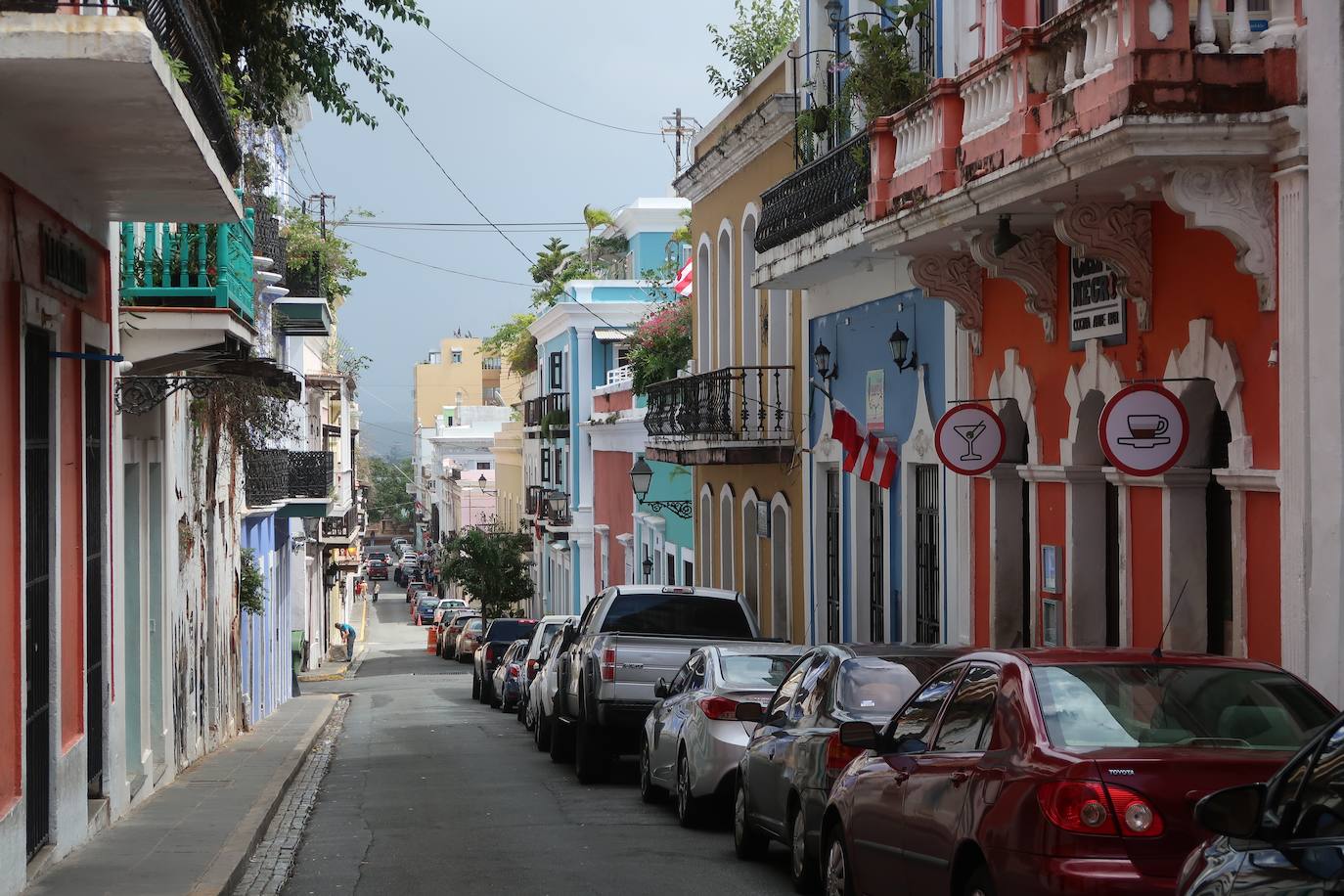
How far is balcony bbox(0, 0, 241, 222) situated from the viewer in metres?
8.53

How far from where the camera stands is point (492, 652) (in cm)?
3606

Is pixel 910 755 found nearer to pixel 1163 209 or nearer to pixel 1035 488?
pixel 1163 209

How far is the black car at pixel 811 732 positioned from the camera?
1034 centimetres

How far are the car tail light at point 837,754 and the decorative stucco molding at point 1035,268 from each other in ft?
17.0

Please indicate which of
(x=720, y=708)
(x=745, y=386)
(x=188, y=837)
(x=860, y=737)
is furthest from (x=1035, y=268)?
(x=745, y=386)

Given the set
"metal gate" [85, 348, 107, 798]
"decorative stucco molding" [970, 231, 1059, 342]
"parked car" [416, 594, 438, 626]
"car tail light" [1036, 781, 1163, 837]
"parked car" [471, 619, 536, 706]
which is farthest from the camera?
"parked car" [416, 594, 438, 626]

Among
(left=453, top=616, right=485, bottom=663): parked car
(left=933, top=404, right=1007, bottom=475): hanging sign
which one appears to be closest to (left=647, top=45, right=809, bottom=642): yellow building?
(left=933, top=404, right=1007, bottom=475): hanging sign

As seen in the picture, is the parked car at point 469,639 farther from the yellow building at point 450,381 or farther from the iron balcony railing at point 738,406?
the yellow building at point 450,381

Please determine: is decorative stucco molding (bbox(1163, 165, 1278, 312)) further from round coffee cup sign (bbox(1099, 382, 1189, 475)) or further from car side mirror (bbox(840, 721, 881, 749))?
car side mirror (bbox(840, 721, 881, 749))

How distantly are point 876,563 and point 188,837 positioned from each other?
939 cm

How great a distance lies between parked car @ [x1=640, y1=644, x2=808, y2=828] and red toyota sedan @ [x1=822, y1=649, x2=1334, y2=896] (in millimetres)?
4333

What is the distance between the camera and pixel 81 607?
12445mm

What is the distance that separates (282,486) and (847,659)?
879 inches

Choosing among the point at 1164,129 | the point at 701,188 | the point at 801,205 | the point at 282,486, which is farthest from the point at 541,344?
the point at 1164,129
